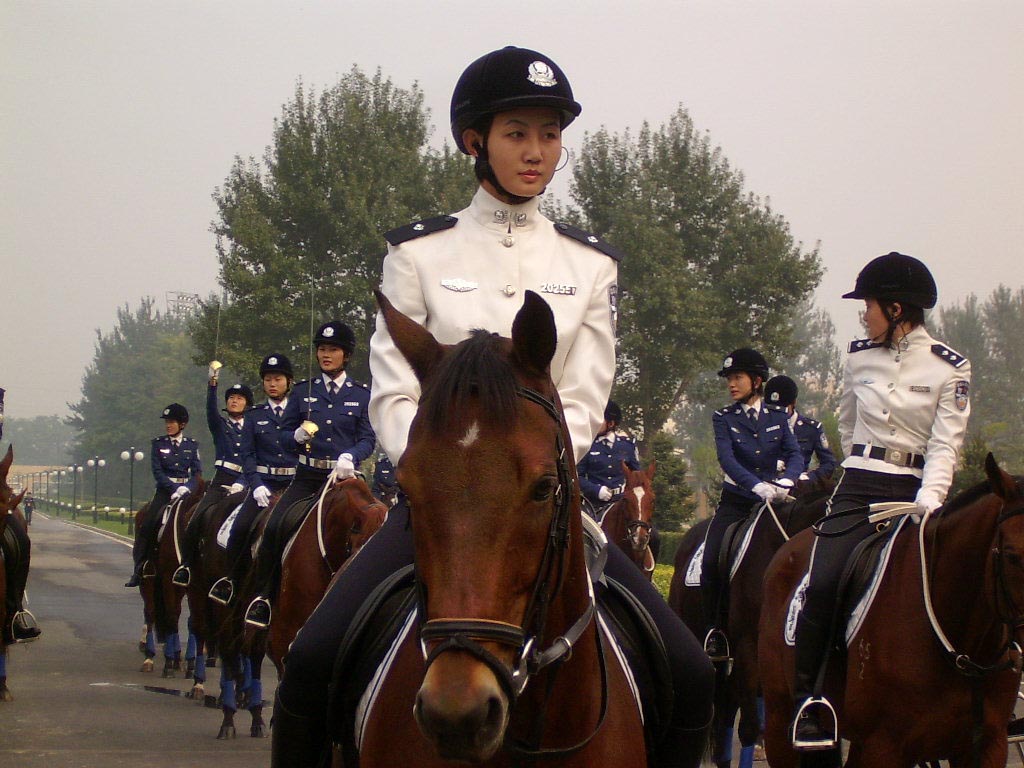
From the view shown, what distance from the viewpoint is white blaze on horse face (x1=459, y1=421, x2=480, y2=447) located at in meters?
2.93

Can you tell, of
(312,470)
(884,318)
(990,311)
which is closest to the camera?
(884,318)

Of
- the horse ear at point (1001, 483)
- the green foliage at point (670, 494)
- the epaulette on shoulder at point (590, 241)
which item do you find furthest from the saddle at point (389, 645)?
the green foliage at point (670, 494)

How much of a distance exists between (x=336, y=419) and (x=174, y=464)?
7.74m

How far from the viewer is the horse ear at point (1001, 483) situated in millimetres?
6422

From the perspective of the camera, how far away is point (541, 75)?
4121 millimetres

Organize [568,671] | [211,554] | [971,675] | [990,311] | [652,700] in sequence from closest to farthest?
1. [568,671]
2. [652,700]
3. [971,675]
4. [211,554]
5. [990,311]

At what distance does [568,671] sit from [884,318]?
16.2ft

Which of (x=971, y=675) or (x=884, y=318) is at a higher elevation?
(x=884, y=318)

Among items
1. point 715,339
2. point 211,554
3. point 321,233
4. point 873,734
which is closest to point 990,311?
point 715,339

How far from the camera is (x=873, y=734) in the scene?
264 inches

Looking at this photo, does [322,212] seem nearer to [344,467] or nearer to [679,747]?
[344,467]

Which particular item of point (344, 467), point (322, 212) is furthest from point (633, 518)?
point (322, 212)

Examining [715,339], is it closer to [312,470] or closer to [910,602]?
[312,470]

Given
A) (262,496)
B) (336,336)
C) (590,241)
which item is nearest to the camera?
(590,241)
